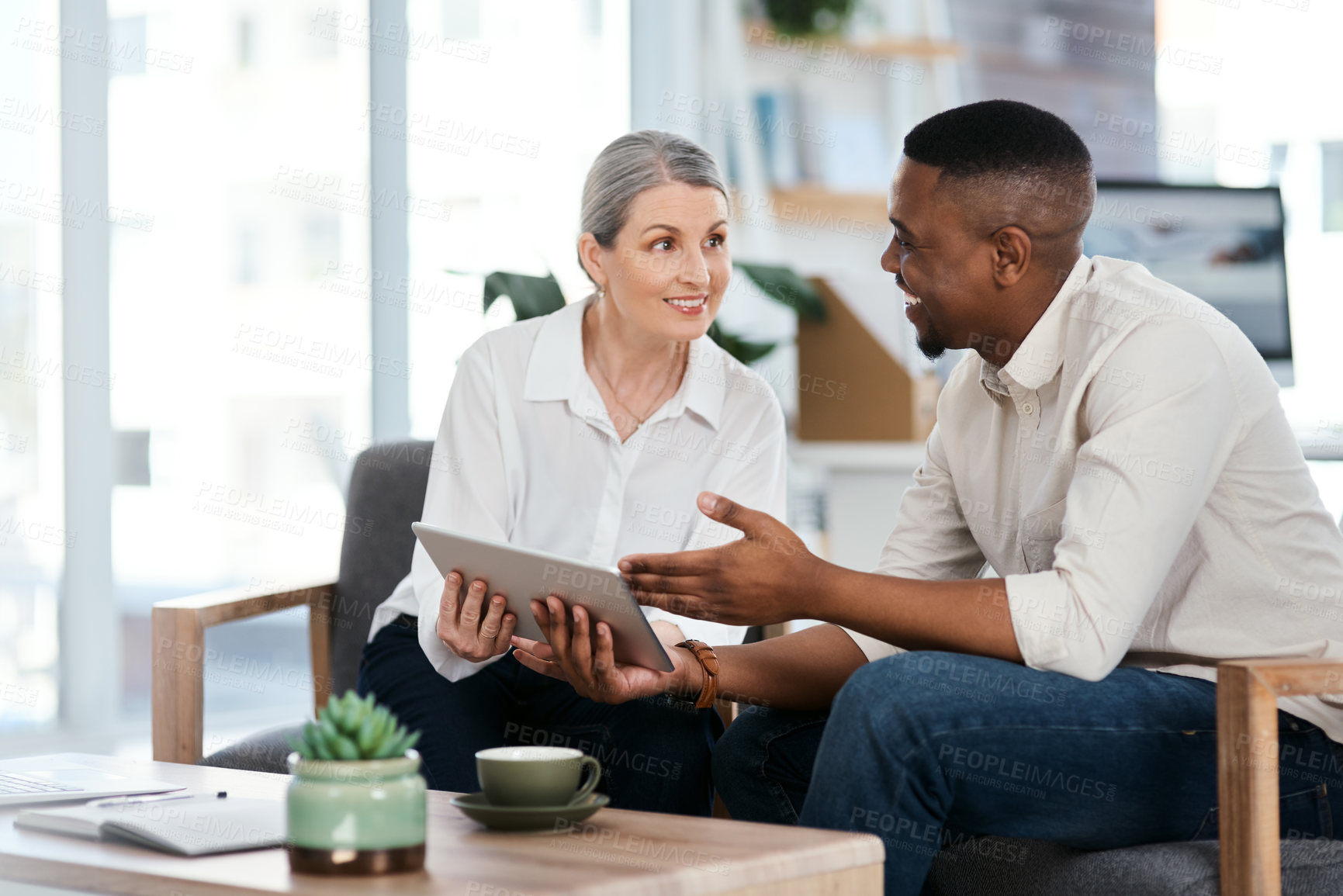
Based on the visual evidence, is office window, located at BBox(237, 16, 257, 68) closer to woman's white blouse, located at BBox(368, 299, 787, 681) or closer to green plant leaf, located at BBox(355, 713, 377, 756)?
woman's white blouse, located at BBox(368, 299, 787, 681)

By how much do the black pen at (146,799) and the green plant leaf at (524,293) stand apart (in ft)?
4.98

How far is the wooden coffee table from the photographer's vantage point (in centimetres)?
106

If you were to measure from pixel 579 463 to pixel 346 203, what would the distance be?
6.71ft

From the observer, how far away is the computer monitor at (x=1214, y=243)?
2902mm

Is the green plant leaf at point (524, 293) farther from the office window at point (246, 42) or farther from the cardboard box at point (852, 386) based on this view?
the office window at point (246, 42)

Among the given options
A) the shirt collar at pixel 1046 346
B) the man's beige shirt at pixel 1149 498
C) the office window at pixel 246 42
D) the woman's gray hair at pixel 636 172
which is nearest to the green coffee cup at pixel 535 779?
the man's beige shirt at pixel 1149 498

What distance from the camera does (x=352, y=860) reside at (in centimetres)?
109

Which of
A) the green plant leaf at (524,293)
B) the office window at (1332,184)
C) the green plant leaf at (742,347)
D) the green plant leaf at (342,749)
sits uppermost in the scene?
the office window at (1332,184)

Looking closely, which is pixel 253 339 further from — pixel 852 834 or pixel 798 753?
pixel 852 834

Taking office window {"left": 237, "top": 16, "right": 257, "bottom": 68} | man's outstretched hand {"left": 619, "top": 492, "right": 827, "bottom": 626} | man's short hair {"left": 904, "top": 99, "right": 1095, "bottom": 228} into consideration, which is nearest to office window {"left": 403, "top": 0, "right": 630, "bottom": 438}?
office window {"left": 237, "top": 16, "right": 257, "bottom": 68}

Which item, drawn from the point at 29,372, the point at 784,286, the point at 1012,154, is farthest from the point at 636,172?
the point at 29,372

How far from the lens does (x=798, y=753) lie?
5.45ft

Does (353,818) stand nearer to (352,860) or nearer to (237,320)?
(352,860)

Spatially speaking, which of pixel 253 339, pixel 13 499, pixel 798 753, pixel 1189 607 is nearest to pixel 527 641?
pixel 798 753
